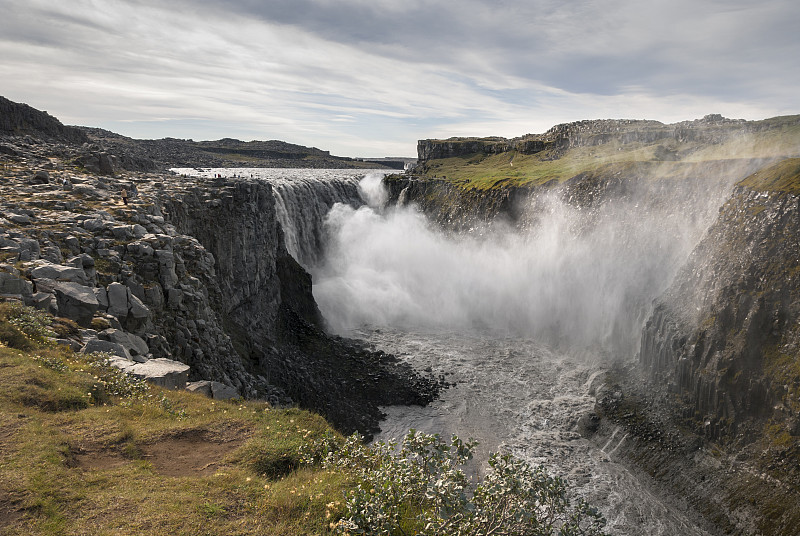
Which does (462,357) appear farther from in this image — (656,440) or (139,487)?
(139,487)

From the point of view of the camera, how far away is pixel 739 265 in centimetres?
2797

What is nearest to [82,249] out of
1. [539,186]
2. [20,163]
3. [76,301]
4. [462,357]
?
[76,301]

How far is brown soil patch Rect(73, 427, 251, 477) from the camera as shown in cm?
973

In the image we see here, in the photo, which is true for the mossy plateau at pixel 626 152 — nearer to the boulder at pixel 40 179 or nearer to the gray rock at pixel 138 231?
the gray rock at pixel 138 231

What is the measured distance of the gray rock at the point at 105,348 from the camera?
14367mm

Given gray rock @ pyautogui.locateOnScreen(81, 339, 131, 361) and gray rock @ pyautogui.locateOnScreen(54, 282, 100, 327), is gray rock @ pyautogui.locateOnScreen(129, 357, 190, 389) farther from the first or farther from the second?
gray rock @ pyautogui.locateOnScreen(54, 282, 100, 327)

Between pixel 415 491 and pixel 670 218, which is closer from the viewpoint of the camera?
pixel 415 491

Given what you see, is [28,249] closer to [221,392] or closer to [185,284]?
[185,284]

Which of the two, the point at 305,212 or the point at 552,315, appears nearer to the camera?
the point at 552,315

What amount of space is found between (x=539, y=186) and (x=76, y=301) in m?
55.1

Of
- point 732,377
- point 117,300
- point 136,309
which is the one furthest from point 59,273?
point 732,377

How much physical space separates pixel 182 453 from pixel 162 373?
480cm

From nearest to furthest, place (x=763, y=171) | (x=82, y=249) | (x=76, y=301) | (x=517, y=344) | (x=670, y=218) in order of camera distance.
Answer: (x=76, y=301) < (x=82, y=249) < (x=763, y=171) < (x=670, y=218) < (x=517, y=344)

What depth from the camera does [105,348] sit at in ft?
48.2
